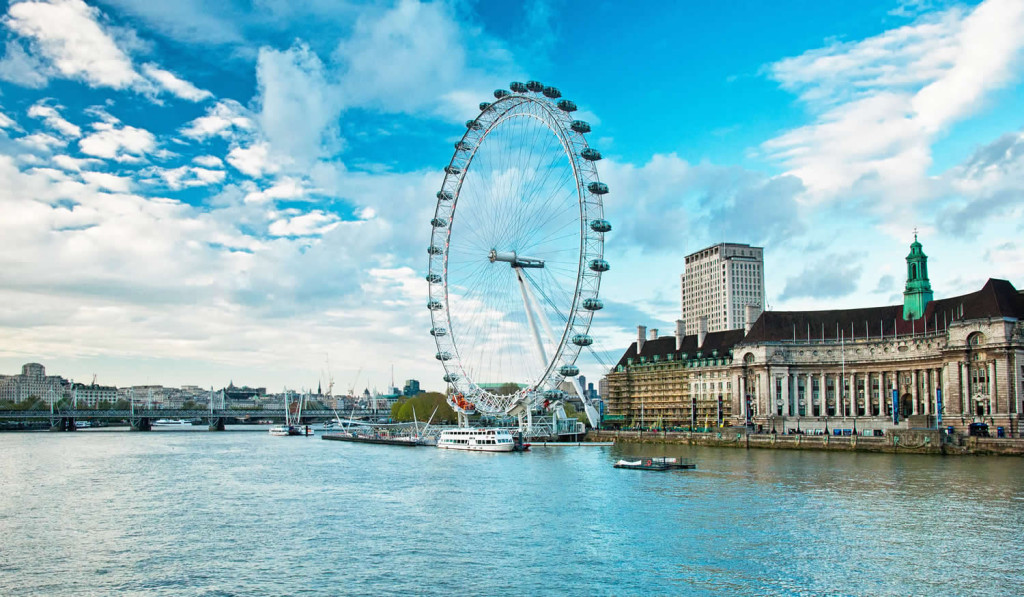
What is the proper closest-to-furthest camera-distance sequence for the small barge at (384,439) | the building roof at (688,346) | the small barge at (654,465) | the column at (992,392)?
the small barge at (654,465) → the column at (992,392) → the small barge at (384,439) → the building roof at (688,346)

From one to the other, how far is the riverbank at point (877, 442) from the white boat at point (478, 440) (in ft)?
68.5

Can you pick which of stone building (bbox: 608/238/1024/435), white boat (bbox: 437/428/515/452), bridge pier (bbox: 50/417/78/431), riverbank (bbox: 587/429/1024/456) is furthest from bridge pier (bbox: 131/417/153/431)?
riverbank (bbox: 587/429/1024/456)

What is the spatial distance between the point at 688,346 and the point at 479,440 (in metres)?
42.2

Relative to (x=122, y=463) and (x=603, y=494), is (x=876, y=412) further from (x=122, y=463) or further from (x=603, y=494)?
(x=122, y=463)

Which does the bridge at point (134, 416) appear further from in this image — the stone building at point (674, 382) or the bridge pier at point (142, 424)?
the stone building at point (674, 382)

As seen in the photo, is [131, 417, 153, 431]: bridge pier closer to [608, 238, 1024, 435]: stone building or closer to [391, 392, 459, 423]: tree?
[391, 392, 459, 423]: tree

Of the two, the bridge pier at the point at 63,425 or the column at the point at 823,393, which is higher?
the column at the point at 823,393

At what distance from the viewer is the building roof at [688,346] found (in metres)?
109

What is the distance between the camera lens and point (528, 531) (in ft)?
114

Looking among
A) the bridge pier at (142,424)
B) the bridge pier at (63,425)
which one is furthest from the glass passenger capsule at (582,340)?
the bridge pier at (63,425)

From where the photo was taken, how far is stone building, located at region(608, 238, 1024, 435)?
76.0 meters

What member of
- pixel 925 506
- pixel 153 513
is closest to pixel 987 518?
pixel 925 506

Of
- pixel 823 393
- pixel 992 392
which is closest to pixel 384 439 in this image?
pixel 823 393

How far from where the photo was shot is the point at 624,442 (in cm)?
9825
